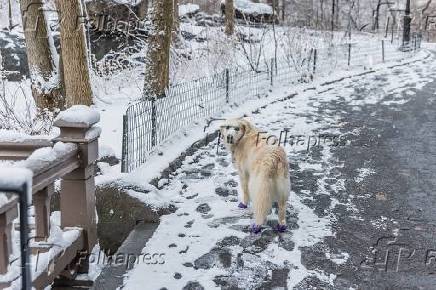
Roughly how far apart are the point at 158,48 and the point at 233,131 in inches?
170

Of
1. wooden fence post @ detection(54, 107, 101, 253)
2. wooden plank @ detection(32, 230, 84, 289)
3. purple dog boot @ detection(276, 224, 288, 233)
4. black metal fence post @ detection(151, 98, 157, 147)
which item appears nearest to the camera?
wooden plank @ detection(32, 230, 84, 289)

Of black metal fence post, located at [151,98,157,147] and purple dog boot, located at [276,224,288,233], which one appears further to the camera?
black metal fence post, located at [151,98,157,147]

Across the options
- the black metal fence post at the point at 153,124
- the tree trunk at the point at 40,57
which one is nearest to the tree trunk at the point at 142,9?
the tree trunk at the point at 40,57

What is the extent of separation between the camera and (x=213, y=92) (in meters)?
11.3

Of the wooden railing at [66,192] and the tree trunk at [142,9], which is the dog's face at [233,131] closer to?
the wooden railing at [66,192]

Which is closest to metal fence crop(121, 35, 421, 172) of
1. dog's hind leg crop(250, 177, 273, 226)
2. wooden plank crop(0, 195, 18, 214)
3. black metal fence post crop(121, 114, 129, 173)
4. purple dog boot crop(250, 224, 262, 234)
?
black metal fence post crop(121, 114, 129, 173)

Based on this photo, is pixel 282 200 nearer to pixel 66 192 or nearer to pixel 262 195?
pixel 262 195

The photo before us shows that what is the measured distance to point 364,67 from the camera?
20.3m

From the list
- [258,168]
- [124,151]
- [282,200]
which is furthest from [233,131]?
[124,151]

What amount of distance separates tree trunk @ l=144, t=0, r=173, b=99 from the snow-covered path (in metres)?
1.60

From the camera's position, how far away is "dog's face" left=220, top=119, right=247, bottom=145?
602 centimetres

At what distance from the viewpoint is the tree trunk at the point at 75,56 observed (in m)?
9.07

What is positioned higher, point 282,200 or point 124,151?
Answer: point 124,151

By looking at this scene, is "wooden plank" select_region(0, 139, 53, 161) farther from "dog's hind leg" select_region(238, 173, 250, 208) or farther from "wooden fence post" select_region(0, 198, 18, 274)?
"dog's hind leg" select_region(238, 173, 250, 208)
